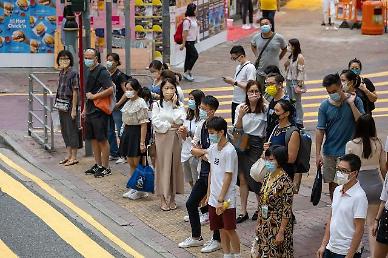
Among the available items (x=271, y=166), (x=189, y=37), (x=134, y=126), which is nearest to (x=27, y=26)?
(x=189, y=37)

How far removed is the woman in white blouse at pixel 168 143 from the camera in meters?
13.0

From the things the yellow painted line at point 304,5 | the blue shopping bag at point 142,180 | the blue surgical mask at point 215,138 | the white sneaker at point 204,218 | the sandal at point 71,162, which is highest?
the blue surgical mask at point 215,138

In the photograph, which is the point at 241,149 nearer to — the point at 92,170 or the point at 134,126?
the point at 134,126

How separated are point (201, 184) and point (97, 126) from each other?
11.8 ft

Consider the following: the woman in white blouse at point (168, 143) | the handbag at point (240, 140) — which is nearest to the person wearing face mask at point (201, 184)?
the handbag at point (240, 140)

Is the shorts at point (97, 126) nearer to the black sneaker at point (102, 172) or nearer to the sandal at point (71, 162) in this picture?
the black sneaker at point (102, 172)

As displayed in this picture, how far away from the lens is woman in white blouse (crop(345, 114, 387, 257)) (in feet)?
34.8

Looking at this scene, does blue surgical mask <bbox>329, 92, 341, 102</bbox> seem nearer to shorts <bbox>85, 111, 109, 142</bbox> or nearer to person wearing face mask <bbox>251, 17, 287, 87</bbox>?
shorts <bbox>85, 111, 109, 142</bbox>

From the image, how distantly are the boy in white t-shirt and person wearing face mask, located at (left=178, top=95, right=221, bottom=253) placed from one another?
0.46 m

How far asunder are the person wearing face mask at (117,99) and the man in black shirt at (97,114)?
1.01 feet

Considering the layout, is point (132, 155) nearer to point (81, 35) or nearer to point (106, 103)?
point (106, 103)

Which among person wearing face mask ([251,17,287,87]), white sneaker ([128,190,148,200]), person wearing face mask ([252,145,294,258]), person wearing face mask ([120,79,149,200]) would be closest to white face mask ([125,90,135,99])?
person wearing face mask ([120,79,149,200])

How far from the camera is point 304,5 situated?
37.2m

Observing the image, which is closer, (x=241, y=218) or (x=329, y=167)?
(x=329, y=167)
